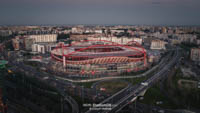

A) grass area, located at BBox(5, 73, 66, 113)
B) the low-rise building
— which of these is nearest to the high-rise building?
the low-rise building

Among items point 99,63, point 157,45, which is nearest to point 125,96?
point 99,63

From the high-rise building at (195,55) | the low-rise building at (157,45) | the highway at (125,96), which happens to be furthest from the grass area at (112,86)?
the low-rise building at (157,45)

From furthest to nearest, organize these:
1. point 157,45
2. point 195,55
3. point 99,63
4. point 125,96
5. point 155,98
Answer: point 157,45 → point 195,55 → point 99,63 → point 155,98 → point 125,96

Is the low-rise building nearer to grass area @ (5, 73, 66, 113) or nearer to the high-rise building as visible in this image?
the high-rise building

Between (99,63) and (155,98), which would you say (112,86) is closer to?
(155,98)

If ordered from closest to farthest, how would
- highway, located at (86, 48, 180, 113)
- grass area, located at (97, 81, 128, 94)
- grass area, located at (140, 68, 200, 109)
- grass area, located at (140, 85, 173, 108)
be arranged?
highway, located at (86, 48, 180, 113), grass area, located at (140, 68, 200, 109), grass area, located at (140, 85, 173, 108), grass area, located at (97, 81, 128, 94)

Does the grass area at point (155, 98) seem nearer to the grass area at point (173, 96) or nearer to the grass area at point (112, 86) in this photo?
the grass area at point (173, 96)

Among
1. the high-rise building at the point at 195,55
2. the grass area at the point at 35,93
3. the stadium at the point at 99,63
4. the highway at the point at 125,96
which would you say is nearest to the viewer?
the highway at the point at 125,96

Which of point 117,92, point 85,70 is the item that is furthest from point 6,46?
point 117,92
